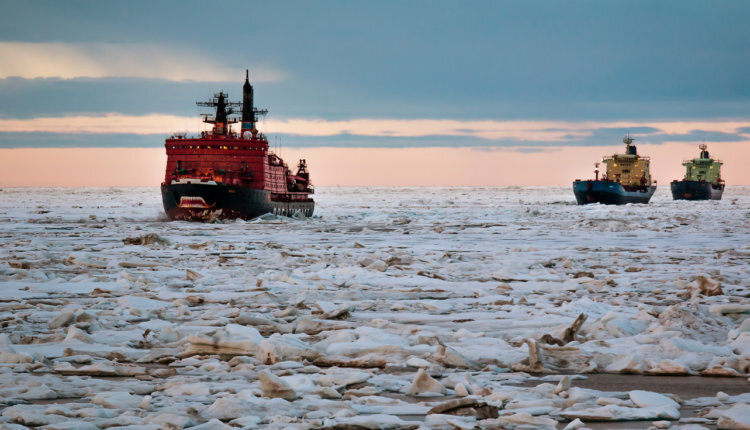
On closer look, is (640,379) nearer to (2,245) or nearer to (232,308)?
(232,308)

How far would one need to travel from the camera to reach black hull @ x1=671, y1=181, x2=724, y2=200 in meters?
90.2

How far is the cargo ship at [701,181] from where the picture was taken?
3561 inches

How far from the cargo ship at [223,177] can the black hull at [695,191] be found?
59.0 meters

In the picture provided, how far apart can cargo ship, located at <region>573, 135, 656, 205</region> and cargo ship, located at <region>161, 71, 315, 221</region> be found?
108 feet

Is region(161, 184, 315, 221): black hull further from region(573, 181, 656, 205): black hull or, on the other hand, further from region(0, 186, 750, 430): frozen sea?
region(573, 181, 656, 205): black hull

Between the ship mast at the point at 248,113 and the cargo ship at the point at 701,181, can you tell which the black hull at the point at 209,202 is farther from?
the cargo ship at the point at 701,181

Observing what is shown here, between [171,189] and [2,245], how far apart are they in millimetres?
20100

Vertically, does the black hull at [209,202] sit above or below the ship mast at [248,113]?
below

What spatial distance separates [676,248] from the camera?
19.1m

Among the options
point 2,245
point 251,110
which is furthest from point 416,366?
point 251,110

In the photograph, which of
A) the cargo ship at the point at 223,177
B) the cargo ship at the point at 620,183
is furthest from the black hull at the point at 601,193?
the cargo ship at the point at 223,177

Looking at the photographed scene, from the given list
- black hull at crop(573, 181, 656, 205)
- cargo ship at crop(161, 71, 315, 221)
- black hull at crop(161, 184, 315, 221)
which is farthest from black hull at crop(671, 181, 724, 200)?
black hull at crop(161, 184, 315, 221)

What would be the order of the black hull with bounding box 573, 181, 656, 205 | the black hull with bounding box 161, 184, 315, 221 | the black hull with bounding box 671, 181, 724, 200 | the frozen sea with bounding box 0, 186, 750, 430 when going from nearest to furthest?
1. the frozen sea with bounding box 0, 186, 750, 430
2. the black hull with bounding box 161, 184, 315, 221
3. the black hull with bounding box 573, 181, 656, 205
4. the black hull with bounding box 671, 181, 724, 200

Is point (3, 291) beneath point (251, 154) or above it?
beneath
